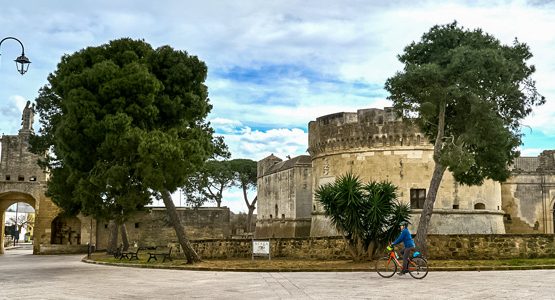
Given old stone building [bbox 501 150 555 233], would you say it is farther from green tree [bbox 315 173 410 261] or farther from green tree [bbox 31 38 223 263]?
green tree [bbox 31 38 223 263]

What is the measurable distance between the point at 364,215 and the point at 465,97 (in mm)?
5503

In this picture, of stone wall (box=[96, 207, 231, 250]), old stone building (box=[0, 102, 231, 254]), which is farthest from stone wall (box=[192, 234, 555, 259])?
old stone building (box=[0, 102, 231, 254])

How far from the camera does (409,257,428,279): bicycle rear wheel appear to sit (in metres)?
14.5

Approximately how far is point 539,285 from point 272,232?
31.1m

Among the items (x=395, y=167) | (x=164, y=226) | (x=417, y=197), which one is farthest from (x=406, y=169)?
(x=164, y=226)

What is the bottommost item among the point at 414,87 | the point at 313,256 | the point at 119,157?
the point at 313,256

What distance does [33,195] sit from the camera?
37500 mm

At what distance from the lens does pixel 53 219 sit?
37.8 meters

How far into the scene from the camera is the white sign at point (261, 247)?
21.7 meters

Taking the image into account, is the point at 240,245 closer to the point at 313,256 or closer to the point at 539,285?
the point at 313,256

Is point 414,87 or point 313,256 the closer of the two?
point 414,87

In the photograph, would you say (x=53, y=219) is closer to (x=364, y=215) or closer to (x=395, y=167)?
(x=395, y=167)

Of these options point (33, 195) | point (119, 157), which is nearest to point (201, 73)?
point (119, 157)

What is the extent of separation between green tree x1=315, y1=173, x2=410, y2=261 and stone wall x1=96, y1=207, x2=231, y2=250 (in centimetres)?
2003
